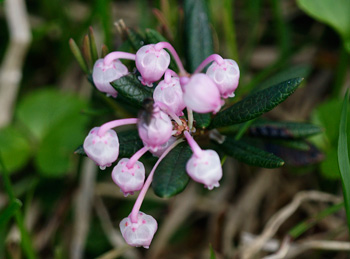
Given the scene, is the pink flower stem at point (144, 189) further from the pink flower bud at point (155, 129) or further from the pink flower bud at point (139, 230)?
the pink flower bud at point (155, 129)

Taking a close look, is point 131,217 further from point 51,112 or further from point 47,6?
point 47,6

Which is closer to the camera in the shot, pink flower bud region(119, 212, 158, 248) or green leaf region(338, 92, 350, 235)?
pink flower bud region(119, 212, 158, 248)

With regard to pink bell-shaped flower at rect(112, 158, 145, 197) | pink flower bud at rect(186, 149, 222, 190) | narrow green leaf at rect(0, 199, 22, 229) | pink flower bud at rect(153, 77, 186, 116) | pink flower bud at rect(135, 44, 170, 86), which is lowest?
narrow green leaf at rect(0, 199, 22, 229)

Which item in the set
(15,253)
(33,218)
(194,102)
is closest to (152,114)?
(194,102)

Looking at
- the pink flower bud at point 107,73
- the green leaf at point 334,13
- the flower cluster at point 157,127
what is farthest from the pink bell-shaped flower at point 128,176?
the green leaf at point 334,13

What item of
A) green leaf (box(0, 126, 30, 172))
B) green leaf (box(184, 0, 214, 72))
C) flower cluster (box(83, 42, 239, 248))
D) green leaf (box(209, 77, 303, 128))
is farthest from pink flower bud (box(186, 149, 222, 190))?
green leaf (box(0, 126, 30, 172))

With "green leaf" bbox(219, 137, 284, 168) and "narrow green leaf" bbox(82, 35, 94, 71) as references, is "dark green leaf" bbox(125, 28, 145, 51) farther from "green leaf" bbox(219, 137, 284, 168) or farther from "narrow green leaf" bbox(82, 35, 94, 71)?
"green leaf" bbox(219, 137, 284, 168)

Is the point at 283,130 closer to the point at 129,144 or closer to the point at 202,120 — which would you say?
the point at 202,120

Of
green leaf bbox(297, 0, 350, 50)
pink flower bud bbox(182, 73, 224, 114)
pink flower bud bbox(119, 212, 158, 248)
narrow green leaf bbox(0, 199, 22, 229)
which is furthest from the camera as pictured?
green leaf bbox(297, 0, 350, 50)
